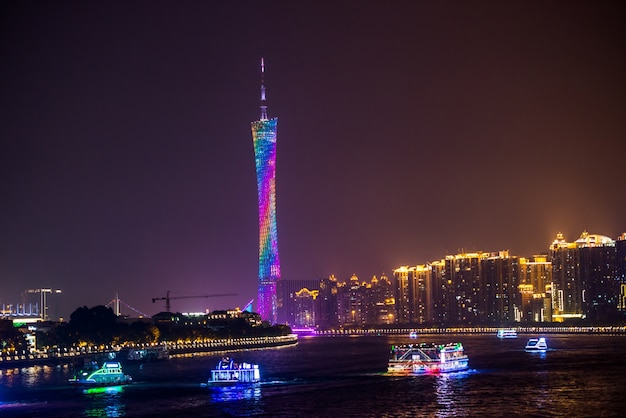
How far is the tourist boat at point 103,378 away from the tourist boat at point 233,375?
5256 mm

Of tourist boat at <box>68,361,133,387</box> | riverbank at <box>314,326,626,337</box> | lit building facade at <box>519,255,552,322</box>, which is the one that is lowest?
riverbank at <box>314,326,626,337</box>

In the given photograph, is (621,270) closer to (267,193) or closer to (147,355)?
(267,193)

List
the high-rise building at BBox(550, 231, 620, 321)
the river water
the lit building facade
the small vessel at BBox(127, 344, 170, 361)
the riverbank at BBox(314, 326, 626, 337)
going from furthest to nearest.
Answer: the lit building facade → the high-rise building at BBox(550, 231, 620, 321) → the riverbank at BBox(314, 326, 626, 337) → the small vessel at BBox(127, 344, 170, 361) → the river water

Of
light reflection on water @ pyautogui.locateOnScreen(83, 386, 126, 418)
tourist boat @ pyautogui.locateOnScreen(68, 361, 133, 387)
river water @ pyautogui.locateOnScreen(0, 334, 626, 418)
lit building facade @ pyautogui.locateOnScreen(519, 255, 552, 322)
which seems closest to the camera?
river water @ pyautogui.locateOnScreen(0, 334, 626, 418)

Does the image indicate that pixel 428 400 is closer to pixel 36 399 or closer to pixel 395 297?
pixel 36 399

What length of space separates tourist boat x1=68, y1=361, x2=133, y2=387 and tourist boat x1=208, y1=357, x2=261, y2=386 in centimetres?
526

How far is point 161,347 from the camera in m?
102

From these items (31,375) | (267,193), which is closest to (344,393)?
(31,375)

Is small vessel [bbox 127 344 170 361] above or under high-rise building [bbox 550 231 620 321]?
under

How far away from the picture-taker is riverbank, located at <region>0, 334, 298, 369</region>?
8541 cm

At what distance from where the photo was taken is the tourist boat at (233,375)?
62219 millimetres

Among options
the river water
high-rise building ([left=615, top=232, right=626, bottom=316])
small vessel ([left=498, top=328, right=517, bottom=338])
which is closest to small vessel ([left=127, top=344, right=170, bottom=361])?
the river water

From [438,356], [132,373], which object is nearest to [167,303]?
[132,373]

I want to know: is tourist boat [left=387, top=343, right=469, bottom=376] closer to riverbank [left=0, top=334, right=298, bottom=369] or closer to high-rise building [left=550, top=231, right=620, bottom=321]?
riverbank [left=0, top=334, right=298, bottom=369]
